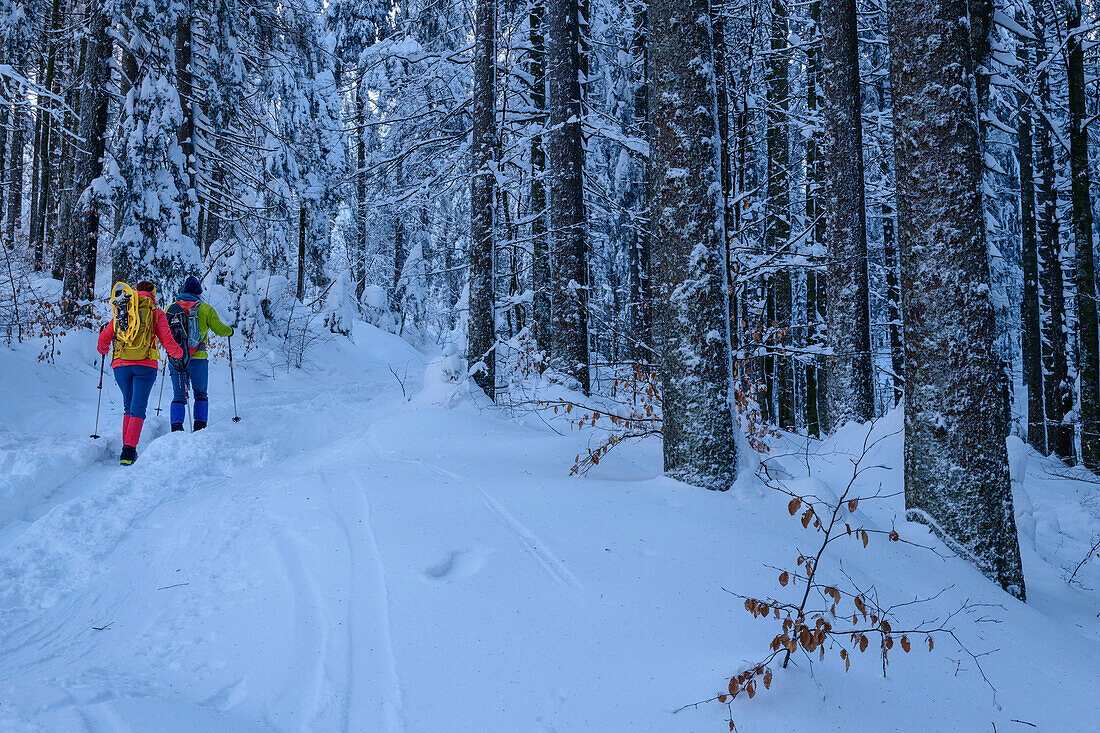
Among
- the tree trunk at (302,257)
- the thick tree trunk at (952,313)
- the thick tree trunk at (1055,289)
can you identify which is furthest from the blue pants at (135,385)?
the thick tree trunk at (1055,289)

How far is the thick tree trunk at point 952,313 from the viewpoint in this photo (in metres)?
4.15

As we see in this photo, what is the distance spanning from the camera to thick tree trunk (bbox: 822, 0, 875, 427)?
847cm

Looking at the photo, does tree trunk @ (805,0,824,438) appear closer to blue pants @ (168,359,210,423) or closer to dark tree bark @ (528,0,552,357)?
dark tree bark @ (528,0,552,357)

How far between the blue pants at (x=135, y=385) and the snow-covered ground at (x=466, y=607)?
0.99 meters

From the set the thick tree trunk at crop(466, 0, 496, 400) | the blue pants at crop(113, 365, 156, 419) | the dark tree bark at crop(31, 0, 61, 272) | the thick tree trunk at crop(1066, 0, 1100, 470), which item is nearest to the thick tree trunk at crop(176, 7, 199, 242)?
the dark tree bark at crop(31, 0, 61, 272)

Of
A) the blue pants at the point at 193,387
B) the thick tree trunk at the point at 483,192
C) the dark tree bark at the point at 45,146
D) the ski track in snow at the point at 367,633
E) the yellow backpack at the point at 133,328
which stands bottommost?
the ski track in snow at the point at 367,633

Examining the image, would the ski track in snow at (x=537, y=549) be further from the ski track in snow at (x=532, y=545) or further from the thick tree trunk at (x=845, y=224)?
the thick tree trunk at (x=845, y=224)

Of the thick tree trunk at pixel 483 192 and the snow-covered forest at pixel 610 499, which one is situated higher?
the thick tree trunk at pixel 483 192

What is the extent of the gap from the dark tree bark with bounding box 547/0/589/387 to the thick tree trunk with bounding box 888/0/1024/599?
5555mm

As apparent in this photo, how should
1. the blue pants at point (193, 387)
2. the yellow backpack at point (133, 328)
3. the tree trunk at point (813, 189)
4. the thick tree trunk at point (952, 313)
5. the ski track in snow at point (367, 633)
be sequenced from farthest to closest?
1. the tree trunk at point (813, 189)
2. the blue pants at point (193, 387)
3. the yellow backpack at point (133, 328)
4. the thick tree trunk at point (952, 313)
5. the ski track in snow at point (367, 633)

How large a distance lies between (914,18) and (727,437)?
329 cm

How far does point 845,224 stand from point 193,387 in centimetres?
936

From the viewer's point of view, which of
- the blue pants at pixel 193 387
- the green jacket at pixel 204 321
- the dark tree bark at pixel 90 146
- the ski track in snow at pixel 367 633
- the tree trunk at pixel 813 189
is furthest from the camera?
the dark tree bark at pixel 90 146

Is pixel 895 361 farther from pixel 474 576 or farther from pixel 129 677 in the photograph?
pixel 129 677
